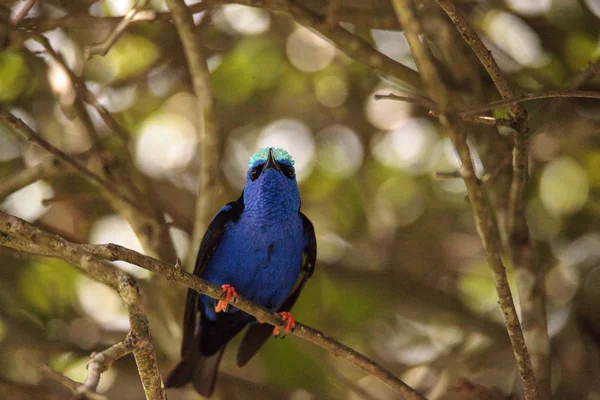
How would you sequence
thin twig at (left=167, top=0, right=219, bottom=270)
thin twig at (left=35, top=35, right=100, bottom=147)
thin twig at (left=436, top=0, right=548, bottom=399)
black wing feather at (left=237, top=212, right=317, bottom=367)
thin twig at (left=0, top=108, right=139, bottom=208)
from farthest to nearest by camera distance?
black wing feather at (left=237, top=212, right=317, bottom=367)
thin twig at (left=35, top=35, right=100, bottom=147)
thin twig at (left=167, top=0, right=219, bottom=270)
thin twig at (left=436, top=0, right=548, bottom=399)
thin twig at (left=0, top=108, right=139, bottom=208)

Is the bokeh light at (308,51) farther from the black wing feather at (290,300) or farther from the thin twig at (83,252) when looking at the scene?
the thin twig at (83,252)

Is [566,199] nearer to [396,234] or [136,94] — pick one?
[396,234]

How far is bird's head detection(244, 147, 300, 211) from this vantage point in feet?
16.1

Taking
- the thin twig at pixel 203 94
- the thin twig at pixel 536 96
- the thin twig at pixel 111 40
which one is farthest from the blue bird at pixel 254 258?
the thin twig at pixel 536 96

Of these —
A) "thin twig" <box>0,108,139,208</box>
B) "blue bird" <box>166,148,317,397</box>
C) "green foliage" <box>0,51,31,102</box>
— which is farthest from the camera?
"green foliage" <box>0,51,31,102</box>

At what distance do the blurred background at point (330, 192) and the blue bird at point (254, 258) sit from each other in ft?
1.20

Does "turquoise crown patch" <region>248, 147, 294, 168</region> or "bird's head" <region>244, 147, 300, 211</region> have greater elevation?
"turquoise crown patch" <region>248, 147, 294, 168</region>

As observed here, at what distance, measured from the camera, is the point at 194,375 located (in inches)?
203

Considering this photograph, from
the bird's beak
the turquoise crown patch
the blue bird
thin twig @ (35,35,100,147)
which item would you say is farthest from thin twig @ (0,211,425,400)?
thin twig @ (35,35,100,147)

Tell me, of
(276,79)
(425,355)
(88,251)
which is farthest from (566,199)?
(88,251)

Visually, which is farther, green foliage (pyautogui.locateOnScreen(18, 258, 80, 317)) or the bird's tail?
green foliage (pyautogui.locateOnScreen(18, 258, 80, 317))

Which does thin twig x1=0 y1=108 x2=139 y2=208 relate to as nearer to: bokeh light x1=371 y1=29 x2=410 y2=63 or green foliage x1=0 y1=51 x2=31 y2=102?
green foliage x1=0 y1=51 x2=31 y2=102

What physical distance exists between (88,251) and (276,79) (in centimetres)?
391

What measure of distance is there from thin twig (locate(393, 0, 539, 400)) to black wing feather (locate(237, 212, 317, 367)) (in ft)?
6.15
